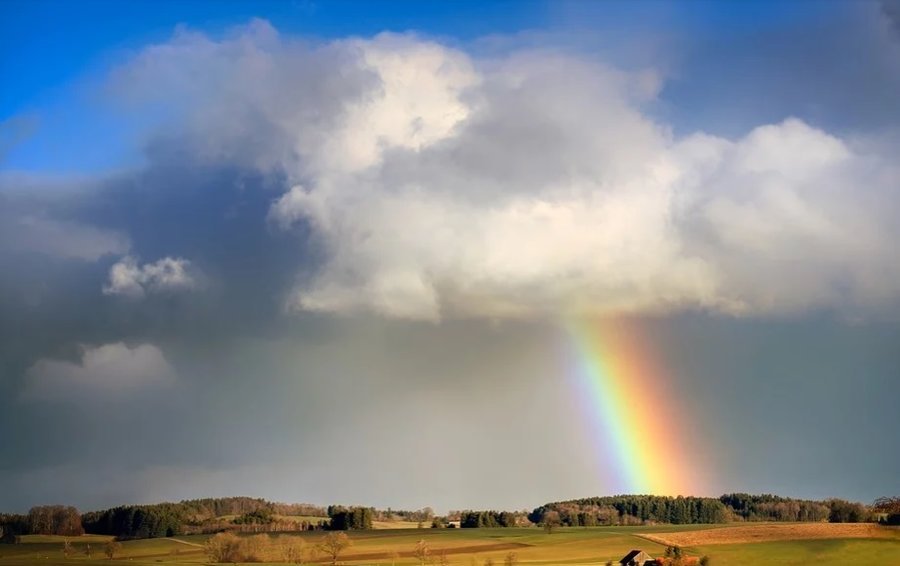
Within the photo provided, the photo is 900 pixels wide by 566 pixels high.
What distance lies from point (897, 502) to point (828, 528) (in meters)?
51.4

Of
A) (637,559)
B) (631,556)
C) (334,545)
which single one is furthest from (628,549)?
(334,545)

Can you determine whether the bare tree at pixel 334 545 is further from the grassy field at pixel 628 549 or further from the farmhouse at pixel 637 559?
the farmhouse at pixel 637 559

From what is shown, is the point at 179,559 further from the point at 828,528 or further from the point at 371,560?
the point at 828,528

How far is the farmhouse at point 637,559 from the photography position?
149125 millimetres

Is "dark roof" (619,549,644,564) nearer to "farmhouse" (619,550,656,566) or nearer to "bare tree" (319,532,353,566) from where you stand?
"farmhouse" (619,550,656,566)

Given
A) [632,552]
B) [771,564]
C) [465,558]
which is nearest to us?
[771,564]

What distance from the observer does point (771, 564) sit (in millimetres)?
133750

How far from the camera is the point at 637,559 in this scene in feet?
495

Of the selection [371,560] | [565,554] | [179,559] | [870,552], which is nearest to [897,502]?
[870,552]

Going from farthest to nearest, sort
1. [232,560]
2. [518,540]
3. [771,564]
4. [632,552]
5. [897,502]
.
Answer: [518,540] → [232,560] → [632,552] → [771,564] → [897,502]

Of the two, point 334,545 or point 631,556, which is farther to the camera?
point 334,545

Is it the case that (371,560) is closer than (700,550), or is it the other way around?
(700,550)

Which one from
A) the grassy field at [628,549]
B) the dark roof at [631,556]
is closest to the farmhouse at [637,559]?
the dark roof at [631,556]

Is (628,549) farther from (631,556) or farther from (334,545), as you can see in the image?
(334,545)
